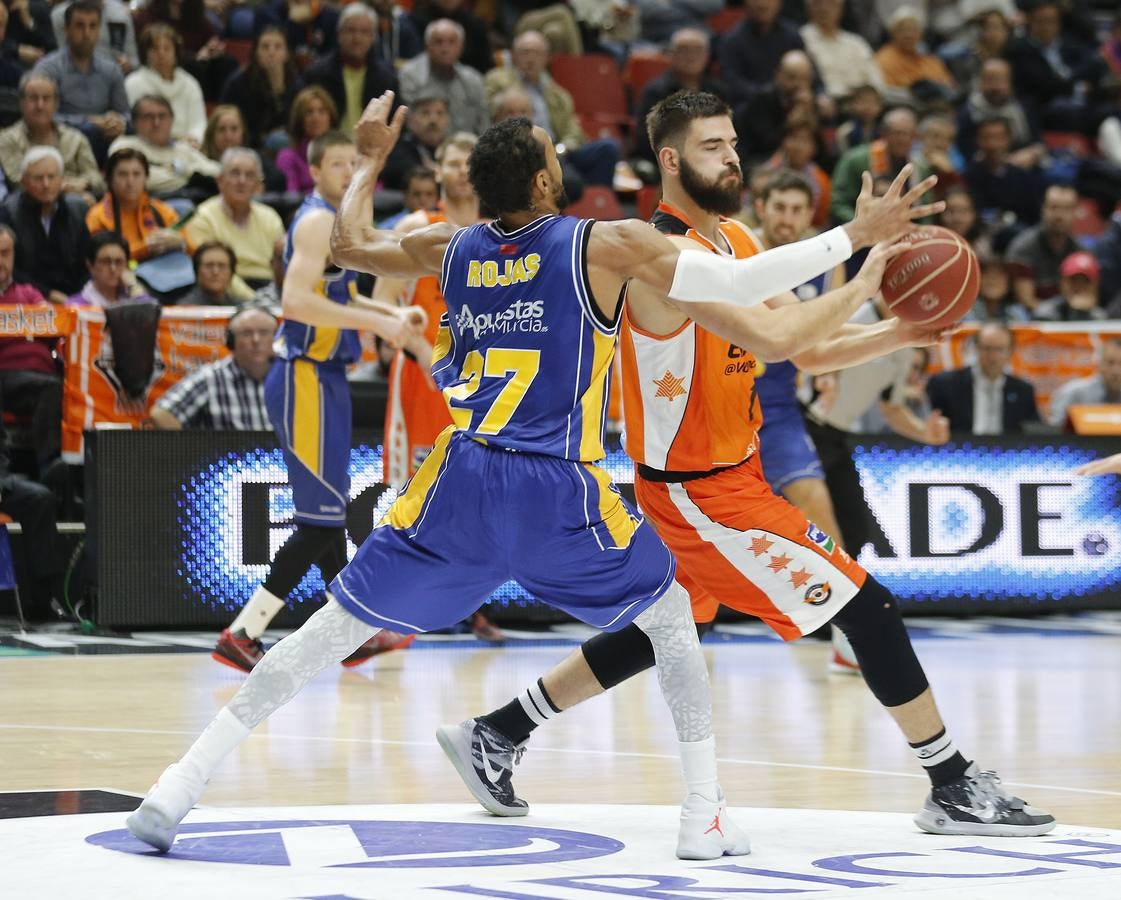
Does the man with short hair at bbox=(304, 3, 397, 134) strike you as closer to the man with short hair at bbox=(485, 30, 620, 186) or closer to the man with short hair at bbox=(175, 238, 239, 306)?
the man with short hair at bbox=(485, 30, 620, 186)

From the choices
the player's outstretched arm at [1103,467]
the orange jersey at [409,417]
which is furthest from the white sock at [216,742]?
the orange jersey at [409,417]

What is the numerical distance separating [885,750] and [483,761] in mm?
1835

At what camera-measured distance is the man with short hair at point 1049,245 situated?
Result: 14.3 meters

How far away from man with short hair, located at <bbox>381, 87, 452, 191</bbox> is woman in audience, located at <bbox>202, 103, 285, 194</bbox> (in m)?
0.77

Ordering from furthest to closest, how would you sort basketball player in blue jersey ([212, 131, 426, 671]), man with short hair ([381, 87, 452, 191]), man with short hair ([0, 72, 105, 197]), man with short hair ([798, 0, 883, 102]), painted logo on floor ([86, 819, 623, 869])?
man with short hair ([798, 0, 883, 102]) → man with short hair ([381, 87, 452, 191]) → man with short hair ([0, 72, 105, 197]) → basketball player in blue jersey ([212, 131, 426, 671]) → painted logo on floor ([86, 819, 623, 869])

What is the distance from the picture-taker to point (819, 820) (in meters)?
4.77

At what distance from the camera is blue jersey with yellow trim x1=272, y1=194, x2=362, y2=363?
7820mm

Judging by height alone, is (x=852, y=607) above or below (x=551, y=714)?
above

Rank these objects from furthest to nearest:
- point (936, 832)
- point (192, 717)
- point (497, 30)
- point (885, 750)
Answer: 1. point (497, 30)
2. point (192, 717)
3. point (885, 750)
4. point (936, 832)

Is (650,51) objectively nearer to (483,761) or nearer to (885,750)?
(885,750)

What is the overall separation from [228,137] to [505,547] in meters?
8.95

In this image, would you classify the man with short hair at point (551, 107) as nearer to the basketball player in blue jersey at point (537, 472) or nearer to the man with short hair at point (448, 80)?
the man with short hair at point (448, 80)

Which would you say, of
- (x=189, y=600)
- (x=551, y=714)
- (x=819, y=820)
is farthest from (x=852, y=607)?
(x=189, y=600)

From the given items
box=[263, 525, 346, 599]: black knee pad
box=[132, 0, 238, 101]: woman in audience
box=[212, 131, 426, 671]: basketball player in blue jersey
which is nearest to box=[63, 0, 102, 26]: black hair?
box=[132, 0, 238, 101]: woman in audience
